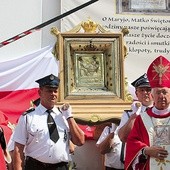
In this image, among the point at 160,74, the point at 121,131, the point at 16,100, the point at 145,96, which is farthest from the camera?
the point at 16,100

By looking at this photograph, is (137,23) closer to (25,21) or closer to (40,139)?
(25,21)

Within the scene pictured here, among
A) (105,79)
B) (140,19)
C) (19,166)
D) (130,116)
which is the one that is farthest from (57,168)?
(140,19)

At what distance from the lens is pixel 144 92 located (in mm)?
3242

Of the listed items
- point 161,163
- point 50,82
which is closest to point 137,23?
point 50,82

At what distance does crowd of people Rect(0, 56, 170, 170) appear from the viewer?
275 centimetres

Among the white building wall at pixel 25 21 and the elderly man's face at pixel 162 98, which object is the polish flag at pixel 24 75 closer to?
the white building wall at pixel 25 21

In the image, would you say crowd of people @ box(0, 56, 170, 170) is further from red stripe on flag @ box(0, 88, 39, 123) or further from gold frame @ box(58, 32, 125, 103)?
red stripe on flag @ box(0, 88, 39, 123)

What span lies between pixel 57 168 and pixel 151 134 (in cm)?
68

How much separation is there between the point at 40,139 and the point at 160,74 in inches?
33.7

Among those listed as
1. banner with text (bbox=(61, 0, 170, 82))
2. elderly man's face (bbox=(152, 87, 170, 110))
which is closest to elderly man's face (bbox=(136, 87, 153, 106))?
elderly man's face (bbox=(152, 87, 170, 110))

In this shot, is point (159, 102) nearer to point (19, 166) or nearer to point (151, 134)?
point (151, 134)

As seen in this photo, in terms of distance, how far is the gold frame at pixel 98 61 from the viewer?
343 cm

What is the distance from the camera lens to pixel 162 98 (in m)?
2.75

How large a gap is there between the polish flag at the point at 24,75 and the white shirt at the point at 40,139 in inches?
62.2
